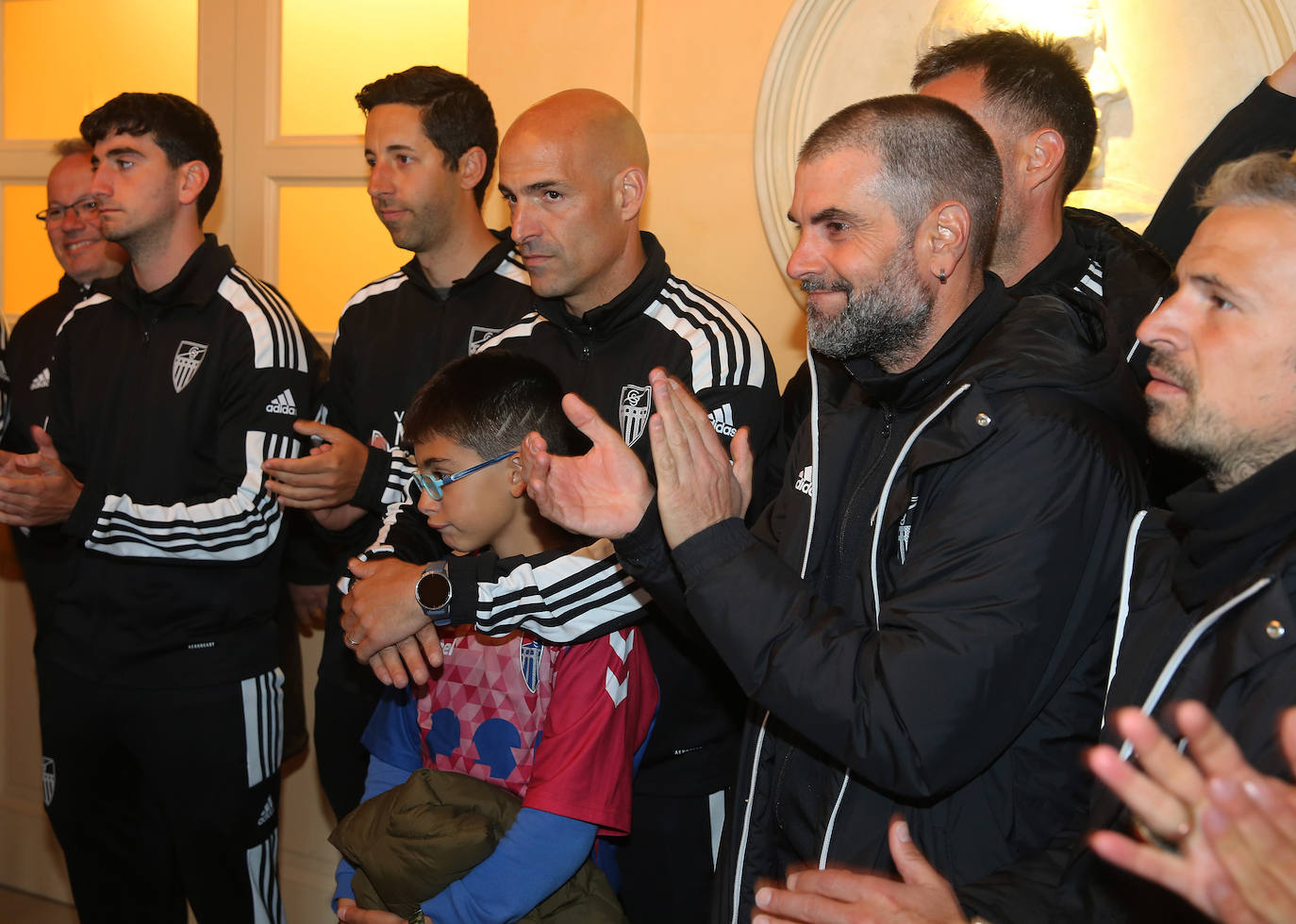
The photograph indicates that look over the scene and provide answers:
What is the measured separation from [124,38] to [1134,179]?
3129 millimetres

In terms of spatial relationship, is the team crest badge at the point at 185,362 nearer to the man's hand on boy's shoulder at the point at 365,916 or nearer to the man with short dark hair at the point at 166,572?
the man with short dark hair at the point at 166,572

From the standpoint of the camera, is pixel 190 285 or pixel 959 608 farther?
pixel 190 285

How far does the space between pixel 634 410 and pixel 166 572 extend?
1180mm

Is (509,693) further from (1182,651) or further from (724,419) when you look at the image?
(1182,651)

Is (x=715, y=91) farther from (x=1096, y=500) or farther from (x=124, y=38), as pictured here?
(x=124, y=38)

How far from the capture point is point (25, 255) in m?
3.88

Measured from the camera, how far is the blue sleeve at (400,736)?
1.85m

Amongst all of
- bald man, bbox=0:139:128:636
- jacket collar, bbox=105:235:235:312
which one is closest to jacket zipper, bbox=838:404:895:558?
jacket collar, bbox=105:235:235:312

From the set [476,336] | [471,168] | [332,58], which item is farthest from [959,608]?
[332,58]

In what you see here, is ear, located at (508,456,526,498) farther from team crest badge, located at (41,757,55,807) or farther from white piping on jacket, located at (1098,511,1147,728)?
team crest badge, located at (41,757,55,807)

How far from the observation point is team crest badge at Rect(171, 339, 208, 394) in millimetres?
2504

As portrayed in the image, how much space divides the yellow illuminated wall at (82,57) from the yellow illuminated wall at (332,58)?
449 mm

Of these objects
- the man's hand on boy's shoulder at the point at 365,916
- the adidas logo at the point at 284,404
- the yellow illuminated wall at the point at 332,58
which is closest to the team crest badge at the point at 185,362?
the adidas logo at the point at 284,404

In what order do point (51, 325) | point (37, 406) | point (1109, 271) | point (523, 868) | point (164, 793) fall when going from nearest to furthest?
point (523, 868) → point (1109, 271) → point (164, 793) → point (37, 406) → point (51, 325)
